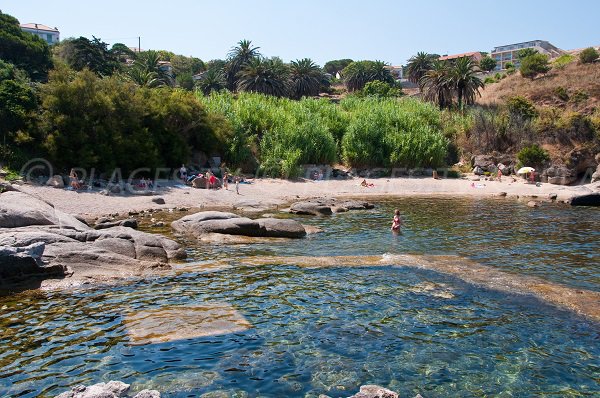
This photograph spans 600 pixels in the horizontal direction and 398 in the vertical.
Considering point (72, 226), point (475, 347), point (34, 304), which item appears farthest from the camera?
point (72, 226)

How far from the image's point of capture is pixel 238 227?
23.3 m

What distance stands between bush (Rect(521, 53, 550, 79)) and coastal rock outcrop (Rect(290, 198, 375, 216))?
5996 centimetres

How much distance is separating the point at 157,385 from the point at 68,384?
160 centimetres

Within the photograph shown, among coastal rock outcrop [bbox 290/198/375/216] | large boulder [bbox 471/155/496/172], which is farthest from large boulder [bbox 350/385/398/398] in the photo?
large boulder [bbox 471/155/496/172]

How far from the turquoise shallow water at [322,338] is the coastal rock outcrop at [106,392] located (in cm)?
95

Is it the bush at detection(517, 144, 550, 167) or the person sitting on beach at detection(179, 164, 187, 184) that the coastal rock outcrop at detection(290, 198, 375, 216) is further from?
the bush at detection(517, 144, 550, 167)

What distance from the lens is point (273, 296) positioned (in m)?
14.6

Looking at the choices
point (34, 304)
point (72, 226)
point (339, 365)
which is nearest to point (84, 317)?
point (34, 304)

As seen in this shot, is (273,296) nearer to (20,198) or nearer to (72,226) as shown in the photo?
(72,226)

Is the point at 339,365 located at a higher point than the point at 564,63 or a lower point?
lower

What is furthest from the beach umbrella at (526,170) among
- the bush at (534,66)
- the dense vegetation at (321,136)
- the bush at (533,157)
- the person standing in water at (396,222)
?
the bush at (534,66)

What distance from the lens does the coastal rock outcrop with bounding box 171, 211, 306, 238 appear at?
2339cm

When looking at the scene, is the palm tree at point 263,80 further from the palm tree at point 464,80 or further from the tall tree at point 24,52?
the tall tree at point 24,52

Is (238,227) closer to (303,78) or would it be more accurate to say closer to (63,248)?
(63,248)
